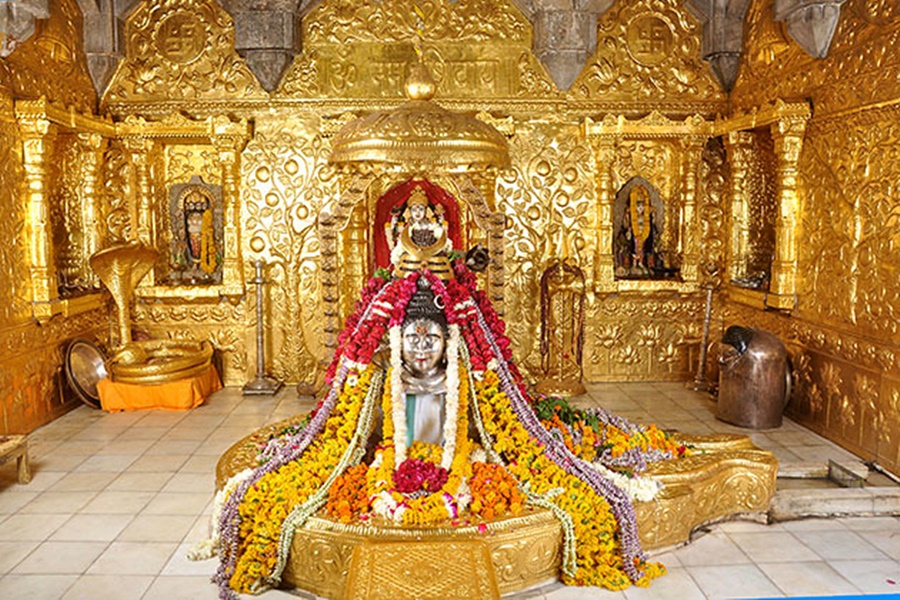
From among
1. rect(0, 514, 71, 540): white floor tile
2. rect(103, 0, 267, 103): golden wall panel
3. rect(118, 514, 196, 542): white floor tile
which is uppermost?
rect(103, 0, 267, 103): golden wall panel

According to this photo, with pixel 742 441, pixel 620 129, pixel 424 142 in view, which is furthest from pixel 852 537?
pixel 620 129

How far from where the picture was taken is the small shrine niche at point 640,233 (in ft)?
34.4

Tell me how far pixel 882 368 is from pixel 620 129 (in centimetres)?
448

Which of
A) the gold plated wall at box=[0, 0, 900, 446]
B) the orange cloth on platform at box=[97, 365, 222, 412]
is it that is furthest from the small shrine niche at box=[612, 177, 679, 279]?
the orange cloth on platform at box=[97, 365, 222, 412]

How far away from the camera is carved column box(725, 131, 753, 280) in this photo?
→ 9.90 meters

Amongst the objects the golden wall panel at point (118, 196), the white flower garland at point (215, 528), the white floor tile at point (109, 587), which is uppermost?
the golden wall panel at point (118, 196)

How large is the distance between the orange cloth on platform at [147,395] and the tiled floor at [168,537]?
2.74 ft

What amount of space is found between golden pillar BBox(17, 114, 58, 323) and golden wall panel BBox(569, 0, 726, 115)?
6346mm

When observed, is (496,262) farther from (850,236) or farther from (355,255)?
(850,236)

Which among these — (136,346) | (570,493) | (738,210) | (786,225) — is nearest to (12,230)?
(136,346)

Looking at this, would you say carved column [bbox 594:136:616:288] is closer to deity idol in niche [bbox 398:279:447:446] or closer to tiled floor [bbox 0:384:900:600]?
tiled floor [bbox 0:384:900:600]

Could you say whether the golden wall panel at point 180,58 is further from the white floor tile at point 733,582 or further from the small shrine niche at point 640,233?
the white floor tile at point 733,582

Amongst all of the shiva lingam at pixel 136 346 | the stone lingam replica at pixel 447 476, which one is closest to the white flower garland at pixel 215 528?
the stone lingam replica at pixel 447 476

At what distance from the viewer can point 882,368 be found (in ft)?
22.6
